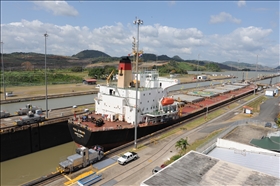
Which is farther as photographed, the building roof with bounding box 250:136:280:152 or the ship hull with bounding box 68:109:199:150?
the ship hull with bounding box 68:109:199:150

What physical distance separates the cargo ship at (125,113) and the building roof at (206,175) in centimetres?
1001

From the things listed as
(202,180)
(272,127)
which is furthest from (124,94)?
(272,127)

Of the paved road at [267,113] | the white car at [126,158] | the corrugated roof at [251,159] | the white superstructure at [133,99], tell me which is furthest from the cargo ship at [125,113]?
the paved road at [267,113]

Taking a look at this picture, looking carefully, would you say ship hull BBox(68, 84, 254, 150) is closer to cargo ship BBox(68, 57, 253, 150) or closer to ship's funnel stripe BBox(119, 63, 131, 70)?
cargo ship BBox(68, 57, 253, 150)

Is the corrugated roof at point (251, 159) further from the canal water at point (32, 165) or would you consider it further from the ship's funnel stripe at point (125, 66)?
the canal water at point (32, 165)

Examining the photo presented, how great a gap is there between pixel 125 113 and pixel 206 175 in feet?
48.2

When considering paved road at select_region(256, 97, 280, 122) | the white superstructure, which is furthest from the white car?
paved road at select_region(256, 97, 280, 122)

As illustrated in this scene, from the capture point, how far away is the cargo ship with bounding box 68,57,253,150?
21891mm

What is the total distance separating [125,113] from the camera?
24891mm

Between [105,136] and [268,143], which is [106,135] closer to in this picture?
[105,136]

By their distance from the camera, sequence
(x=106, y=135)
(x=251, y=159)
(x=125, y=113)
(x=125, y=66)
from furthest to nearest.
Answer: (x=125, y=66)
(x=125, y=113)
(x=106, y=135)
(x=251, y=159)

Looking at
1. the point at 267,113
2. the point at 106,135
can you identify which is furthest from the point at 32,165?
the point at 267,113

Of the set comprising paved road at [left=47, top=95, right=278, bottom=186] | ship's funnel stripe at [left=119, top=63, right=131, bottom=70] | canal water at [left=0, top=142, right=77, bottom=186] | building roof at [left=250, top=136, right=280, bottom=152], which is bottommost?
canal water at [left=0, top=142, right=77, bottom=186]

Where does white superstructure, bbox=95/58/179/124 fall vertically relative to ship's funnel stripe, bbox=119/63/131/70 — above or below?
below
